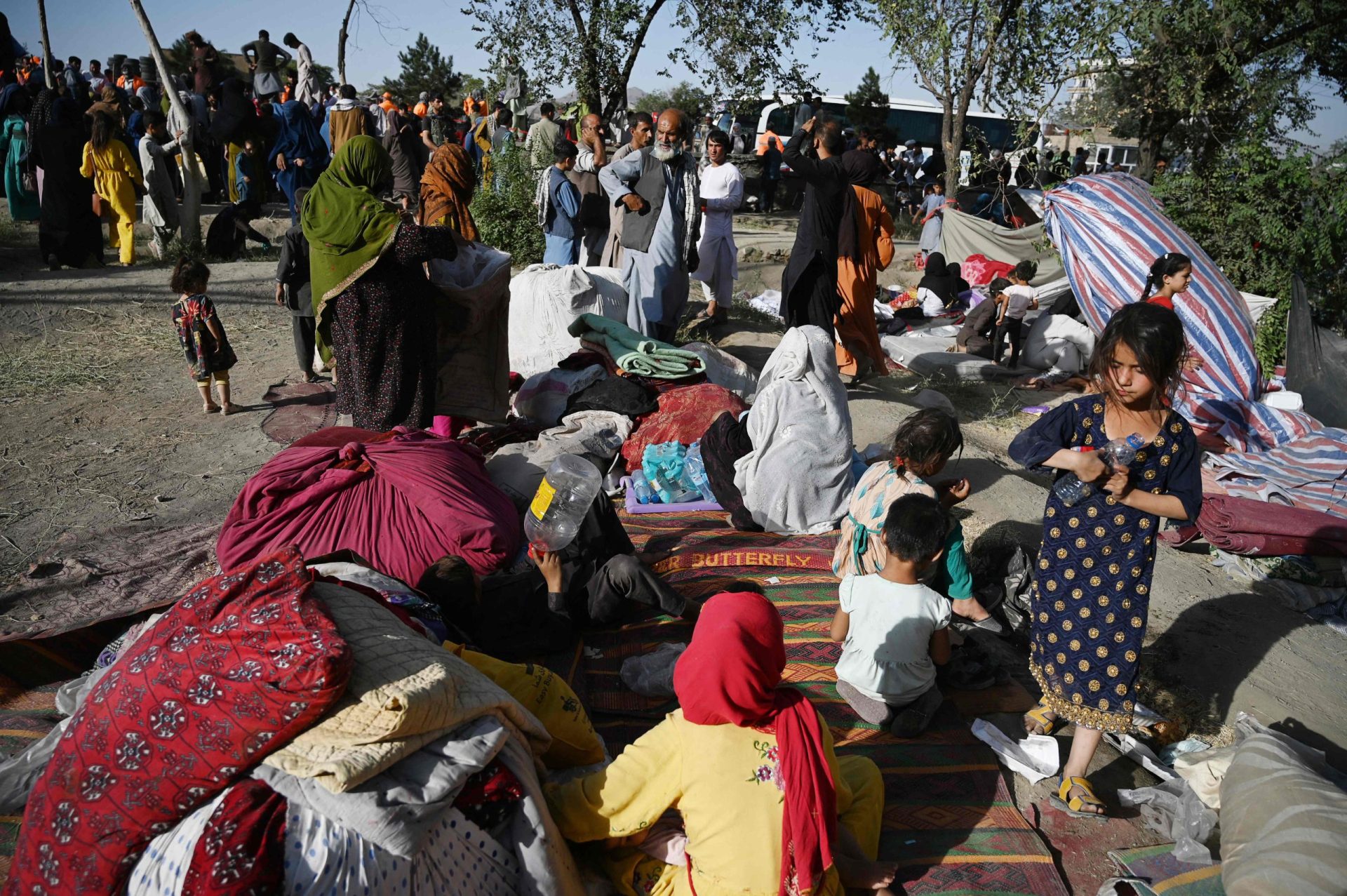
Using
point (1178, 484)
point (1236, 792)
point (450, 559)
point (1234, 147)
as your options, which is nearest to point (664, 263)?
point (450, 559)

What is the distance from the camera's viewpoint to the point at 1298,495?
471cm

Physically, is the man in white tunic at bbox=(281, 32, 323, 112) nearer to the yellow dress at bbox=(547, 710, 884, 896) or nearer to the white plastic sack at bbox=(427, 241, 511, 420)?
the white plastic sack at bbox=(427, 241, 511, 420)

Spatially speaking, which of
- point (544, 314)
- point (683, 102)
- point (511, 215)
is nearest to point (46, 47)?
point (511, 215)

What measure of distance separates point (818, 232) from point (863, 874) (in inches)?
186

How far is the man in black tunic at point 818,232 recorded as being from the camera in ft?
19.6

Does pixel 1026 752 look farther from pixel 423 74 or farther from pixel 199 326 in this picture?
pixel 423 74

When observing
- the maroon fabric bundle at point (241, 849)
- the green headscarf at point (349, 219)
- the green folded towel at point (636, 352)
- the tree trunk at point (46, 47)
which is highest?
the tree trunk at point (46, 47)

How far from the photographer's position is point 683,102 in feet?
82.9

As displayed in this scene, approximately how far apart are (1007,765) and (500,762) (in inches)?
65.6

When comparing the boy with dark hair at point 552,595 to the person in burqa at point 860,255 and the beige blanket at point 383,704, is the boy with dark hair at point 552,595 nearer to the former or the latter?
the beige blanket at point 383,704

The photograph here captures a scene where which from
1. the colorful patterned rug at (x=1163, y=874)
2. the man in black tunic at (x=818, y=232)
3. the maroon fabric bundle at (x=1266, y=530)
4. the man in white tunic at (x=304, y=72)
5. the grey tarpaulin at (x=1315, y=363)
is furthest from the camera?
the man in white tunic at (x=304, y=72)

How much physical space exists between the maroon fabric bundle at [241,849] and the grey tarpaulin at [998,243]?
943cm

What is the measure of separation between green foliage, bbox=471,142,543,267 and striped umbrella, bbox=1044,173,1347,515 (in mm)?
4686

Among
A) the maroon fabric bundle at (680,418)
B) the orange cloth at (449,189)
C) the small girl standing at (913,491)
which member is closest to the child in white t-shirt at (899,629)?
the small girl standing at (913,491)
